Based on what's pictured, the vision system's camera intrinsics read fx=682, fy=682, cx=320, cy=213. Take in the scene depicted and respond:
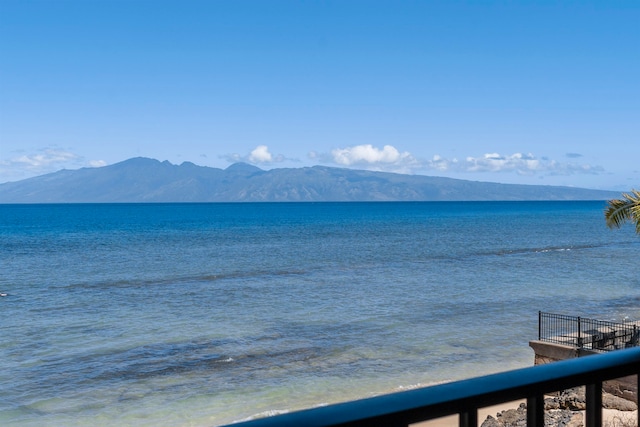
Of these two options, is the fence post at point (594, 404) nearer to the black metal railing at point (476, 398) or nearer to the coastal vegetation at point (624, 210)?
the black metal railing at point (476, 398)

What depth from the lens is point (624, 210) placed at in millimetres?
20516

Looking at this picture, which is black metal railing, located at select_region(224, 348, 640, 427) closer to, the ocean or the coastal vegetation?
the ocean

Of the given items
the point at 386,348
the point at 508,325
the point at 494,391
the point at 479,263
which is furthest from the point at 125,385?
the point at 479,263

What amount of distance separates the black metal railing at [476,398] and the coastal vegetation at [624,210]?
19526 mm

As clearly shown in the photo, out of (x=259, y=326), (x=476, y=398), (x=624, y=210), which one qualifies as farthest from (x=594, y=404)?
(x=259, y=326)

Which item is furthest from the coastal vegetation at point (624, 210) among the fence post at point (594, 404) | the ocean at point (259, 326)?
the fence post at point (594, 404)

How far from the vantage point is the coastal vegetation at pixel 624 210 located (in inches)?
795

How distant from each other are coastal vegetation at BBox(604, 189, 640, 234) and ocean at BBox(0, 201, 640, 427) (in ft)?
21.8

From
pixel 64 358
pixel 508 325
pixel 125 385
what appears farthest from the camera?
pixel 508 325

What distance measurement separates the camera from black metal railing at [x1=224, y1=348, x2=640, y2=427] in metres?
1.59

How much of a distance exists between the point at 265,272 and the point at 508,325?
94.2ft

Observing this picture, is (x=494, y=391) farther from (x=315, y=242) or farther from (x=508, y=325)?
(x=315, y=242)

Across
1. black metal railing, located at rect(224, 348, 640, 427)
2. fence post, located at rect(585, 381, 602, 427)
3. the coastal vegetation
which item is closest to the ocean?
the coastal vegetation

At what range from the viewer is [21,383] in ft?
74.2
